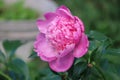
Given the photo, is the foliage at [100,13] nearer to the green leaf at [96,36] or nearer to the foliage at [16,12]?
the foliage at [16,12]

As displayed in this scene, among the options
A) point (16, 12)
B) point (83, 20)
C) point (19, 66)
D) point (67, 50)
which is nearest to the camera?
point (67, 50)

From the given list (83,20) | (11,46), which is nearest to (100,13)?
(83,20)

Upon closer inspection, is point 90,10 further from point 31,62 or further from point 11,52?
point 11,52

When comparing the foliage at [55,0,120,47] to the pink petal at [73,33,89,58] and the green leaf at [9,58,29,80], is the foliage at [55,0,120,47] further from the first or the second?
the pink petal at [73,33,89,58]

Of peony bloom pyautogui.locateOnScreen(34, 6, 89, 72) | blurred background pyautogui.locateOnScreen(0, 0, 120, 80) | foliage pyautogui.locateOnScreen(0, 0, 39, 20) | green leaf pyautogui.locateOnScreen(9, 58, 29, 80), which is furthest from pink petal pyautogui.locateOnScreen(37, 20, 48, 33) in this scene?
foliage pyautogui.locateOnScreen(0, 0, 39, 20)

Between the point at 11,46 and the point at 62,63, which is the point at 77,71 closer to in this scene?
the point at 62,63

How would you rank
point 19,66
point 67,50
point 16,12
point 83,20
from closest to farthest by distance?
point 67,50 < point 19,66 < point 83,20 < point 16,12
